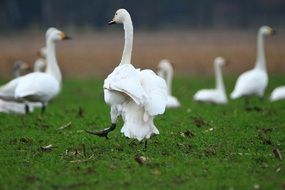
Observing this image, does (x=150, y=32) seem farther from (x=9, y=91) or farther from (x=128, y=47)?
(x=128, y=47)

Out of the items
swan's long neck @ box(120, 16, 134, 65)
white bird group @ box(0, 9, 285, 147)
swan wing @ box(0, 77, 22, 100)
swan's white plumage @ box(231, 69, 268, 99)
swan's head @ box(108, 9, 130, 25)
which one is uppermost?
swan's head @ box(108, 9, 130, 25)

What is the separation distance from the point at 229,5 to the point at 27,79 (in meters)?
53.2

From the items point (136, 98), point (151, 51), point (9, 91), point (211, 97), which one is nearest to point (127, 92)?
point (136, 98)

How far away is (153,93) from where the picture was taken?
878 centimetres

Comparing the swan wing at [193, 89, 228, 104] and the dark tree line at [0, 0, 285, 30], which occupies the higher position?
the swan wing at [193, 89, 228, 104]

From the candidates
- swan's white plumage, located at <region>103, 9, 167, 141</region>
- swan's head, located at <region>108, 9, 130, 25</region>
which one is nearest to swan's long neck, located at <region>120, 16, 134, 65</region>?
swan's head, located at <region>108, 9, 130, 25</region>

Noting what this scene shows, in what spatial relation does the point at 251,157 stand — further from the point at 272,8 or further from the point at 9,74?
the point at 272,8

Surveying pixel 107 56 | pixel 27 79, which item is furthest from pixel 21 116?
pixel 107 56

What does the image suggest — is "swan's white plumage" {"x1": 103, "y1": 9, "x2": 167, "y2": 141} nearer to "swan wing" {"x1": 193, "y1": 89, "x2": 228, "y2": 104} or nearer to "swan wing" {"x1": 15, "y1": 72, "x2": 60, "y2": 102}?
"swan wing" {"x1": 15, "y1": 72, "x2": 60, "y2": 102}

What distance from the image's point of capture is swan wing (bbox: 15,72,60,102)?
13453mm

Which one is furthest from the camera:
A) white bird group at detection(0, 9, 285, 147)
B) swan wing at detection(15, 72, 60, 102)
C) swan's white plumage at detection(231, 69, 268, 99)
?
swan's white plumage at detection(231, 69, 268, 99)

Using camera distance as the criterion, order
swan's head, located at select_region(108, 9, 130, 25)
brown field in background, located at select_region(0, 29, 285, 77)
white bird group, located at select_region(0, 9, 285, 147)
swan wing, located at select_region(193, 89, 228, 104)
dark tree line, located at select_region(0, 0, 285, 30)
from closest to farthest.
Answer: white bird group, located at select_region(0, 9, 285, 147) < swan's head, located at select_region(108, 9, 130, 25) < swan wing, located at select_region(193, 89, 228, 104) < brown field in background, located at select_region(0, 29, 285, 77) < dark tree line, located at select_region(0, 0, 285, 30)

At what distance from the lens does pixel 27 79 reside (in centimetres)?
1387

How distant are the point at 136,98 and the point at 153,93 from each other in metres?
0.41
